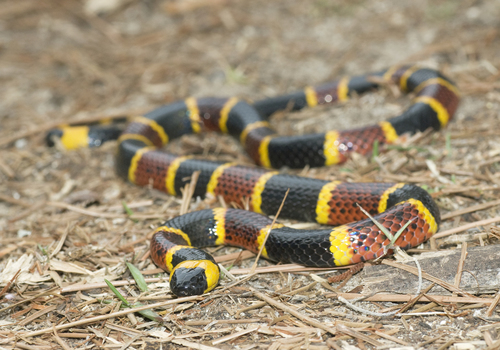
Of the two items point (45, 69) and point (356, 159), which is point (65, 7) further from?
point (356, 159)

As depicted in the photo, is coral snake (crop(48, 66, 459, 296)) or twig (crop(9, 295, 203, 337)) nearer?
twig (crop(9, 295, 203, 337))

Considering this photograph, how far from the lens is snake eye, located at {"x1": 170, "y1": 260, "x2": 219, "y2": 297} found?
3.64 m

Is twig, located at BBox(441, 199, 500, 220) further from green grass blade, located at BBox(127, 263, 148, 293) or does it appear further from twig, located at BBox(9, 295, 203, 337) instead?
green grass blade, located at BBox(127, 263, 148, 293)

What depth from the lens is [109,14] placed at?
33.1ft

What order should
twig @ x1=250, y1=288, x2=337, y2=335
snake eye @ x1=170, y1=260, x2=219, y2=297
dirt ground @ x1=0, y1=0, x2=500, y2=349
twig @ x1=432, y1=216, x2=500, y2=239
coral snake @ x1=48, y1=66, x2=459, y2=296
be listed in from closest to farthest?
1. twig @ x1=250, y1=288, x2=337, y2=335
2. dirt ground @ x1=0, y1=0, x2=500, y2=349
3. snake eye @ x1=170, y1=260, x2=219, y2=297
4. coral snake @ x1=48, y1=66, x2=459, y2=296
5. twig @ x1=432, y1=216, x2=500, y2=239

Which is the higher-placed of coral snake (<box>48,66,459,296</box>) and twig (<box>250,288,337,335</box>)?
coral snake (<box>48,66,459,296</box>)

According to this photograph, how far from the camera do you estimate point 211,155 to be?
21.0 ft

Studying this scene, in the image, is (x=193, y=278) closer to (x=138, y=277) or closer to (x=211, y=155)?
(x=138, y=277)

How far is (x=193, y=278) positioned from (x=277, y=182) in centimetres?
157

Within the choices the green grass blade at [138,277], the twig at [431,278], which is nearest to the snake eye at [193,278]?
the green grass blade at [138,277]

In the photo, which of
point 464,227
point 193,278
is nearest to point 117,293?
point 193,278

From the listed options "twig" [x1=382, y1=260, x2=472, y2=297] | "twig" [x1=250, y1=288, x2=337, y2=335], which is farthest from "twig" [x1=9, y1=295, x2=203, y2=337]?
"twig" [x1=382, y1=260, x2=472, y2=297]

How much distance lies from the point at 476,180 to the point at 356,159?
1.31 metres

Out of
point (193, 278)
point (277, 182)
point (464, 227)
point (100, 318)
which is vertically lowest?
point (100, 318)
